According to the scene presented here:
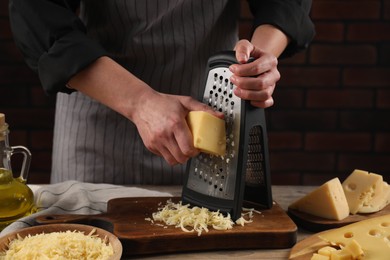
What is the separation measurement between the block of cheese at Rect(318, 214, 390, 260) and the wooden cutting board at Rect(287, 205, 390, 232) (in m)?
0.06

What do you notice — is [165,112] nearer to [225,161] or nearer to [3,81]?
[225,161]

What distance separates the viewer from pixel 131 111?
1.55 meters

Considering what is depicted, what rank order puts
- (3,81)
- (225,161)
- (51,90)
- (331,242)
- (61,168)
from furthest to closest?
(3,81) < (61,168) < (51,90) < (225,161) < (331,242)

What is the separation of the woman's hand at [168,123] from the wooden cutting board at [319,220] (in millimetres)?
Answer: 291

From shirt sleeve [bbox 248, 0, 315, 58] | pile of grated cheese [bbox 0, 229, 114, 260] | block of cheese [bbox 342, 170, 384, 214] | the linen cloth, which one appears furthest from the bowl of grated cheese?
shirt sleeve [bbox 248, 0, 315, 58]

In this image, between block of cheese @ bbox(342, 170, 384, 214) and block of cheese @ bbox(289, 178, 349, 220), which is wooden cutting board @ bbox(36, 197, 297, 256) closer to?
block of cheese @ bbox(289, 178, 349, 220)

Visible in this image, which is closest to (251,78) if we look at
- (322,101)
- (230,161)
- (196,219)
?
(230,161)

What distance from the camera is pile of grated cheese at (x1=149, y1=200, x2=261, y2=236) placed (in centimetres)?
142

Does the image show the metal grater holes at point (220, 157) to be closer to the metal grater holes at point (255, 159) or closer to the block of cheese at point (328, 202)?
the metal grater holes at point (255, 159)

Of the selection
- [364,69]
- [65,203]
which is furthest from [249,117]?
[364,69]

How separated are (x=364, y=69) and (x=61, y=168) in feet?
5.04

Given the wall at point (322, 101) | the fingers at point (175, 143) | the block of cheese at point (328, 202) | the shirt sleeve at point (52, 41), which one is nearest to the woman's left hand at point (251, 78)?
the fingers at point (175, 143)

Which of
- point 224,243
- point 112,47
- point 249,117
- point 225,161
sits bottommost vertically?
point 224,243

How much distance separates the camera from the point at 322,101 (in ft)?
9.81
